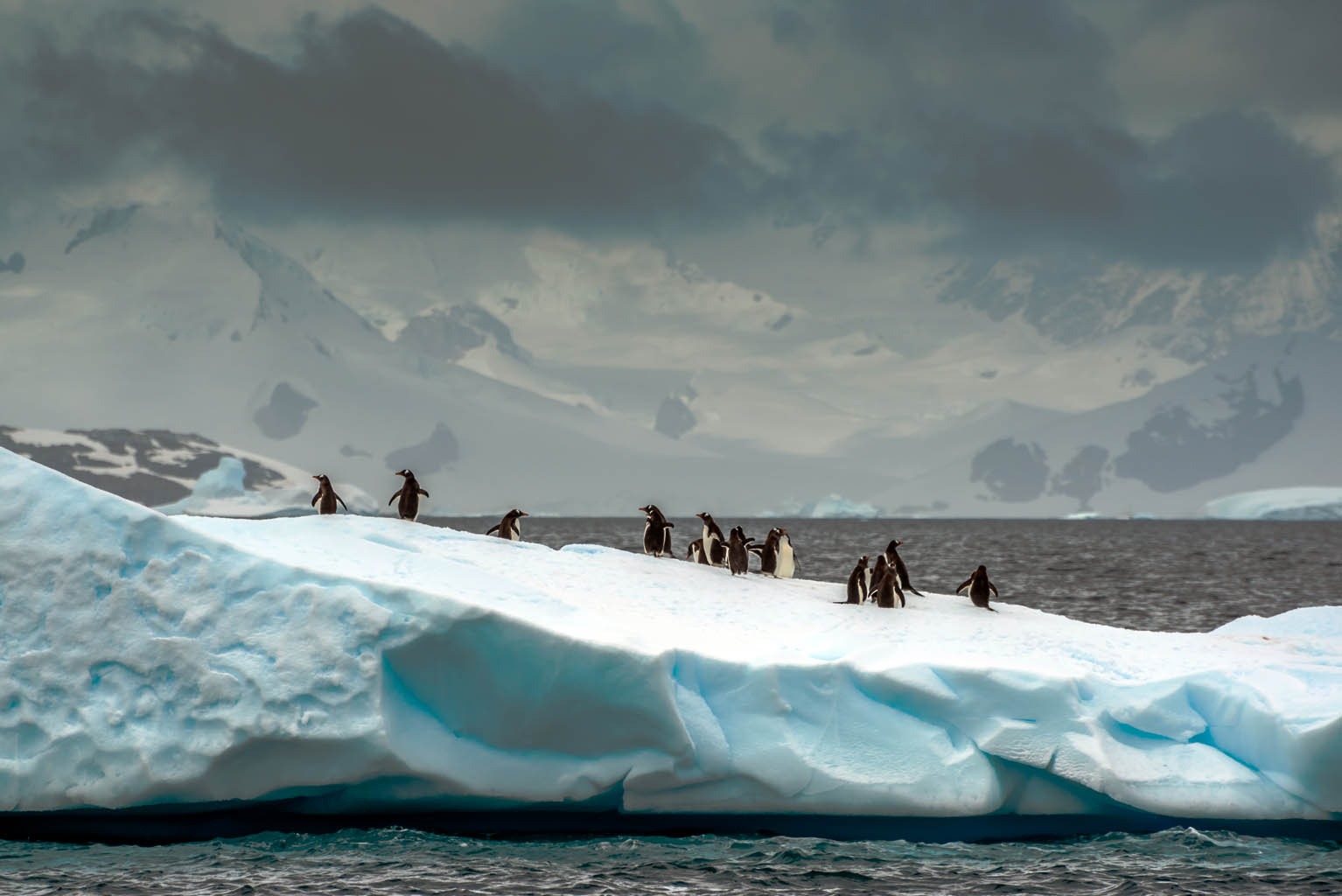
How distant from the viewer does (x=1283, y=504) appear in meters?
162

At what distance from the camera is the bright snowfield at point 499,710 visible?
9.89 metres

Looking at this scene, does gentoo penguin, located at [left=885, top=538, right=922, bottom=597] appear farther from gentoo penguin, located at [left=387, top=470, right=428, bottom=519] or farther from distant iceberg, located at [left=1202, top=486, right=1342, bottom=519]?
distant iceberg, located at [left=1202, top=486, right=1342, bottom=519]

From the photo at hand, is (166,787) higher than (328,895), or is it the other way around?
(166,787)

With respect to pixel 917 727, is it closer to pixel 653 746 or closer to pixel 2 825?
pixel 653 746

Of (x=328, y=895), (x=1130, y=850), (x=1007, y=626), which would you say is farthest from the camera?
(x=1007, y=626)

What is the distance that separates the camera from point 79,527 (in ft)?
34.5

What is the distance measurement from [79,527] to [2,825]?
2679 mm

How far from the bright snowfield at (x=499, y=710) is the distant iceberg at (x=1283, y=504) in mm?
164152

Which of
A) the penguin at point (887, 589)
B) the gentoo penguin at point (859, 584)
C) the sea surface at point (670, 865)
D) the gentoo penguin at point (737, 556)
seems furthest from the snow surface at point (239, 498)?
the sea surface at point (670, 865)

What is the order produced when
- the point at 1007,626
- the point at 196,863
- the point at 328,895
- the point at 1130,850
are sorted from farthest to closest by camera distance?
the point at 1007,626
the point at 1130,850
the point at 196,863
the point at 328,895

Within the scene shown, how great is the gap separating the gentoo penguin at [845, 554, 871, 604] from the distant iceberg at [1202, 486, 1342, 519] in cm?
16128

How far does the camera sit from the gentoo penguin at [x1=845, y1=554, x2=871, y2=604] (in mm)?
14798

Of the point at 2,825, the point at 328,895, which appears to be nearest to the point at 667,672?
the point at 328,895

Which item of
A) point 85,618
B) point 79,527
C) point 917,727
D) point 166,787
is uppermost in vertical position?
point 79,527
